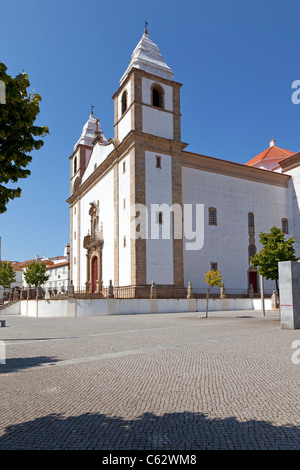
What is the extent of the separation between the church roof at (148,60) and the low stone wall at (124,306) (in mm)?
19232

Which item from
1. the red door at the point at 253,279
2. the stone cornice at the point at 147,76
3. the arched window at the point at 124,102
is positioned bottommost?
the red door at the point at 253,279

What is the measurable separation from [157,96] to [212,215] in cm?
1146

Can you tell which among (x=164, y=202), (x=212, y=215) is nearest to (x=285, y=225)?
(x=212, y=215)

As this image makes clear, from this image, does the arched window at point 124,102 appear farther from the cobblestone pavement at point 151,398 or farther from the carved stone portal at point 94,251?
the cobblestone pavement at point 151,398

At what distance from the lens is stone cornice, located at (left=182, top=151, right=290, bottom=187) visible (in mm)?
33737

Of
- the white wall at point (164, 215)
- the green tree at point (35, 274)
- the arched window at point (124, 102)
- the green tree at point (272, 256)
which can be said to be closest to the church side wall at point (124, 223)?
the white wall at point (164, 215)

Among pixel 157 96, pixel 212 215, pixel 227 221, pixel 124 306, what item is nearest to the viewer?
pixel 124 306

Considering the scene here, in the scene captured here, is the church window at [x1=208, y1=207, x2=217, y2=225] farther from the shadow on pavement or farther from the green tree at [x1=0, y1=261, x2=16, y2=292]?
the green tree at [x1=0, y1=261, x2=16, y2=292]

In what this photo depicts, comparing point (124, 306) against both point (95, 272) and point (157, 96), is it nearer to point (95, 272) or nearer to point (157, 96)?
point (95, 272)

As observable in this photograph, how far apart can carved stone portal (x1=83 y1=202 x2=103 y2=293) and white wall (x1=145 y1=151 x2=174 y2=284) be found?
8298mm

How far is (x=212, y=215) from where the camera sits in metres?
34.7

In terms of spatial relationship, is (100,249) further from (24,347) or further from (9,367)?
(9,367)

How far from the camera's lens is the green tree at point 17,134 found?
5.12m

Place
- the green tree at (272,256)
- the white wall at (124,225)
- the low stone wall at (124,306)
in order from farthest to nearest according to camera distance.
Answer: the white wall at (124,225)
the green tree at (272,256)
the low stone wall at (124,306)
